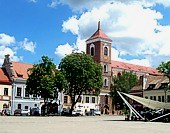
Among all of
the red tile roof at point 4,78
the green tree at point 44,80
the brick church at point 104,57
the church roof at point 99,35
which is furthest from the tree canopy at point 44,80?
Answer: the church roof at point 99,35

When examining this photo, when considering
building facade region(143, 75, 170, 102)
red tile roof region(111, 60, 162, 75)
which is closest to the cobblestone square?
building facade region(143, 75, 170, 102)

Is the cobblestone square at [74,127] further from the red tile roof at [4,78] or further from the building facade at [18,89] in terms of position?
the building facade at [18,89]

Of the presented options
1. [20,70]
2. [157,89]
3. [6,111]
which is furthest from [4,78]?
[157,89]

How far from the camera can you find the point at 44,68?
66.7 m

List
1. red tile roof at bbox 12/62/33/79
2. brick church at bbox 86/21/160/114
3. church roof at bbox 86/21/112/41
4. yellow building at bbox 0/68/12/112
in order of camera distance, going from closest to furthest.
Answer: yellow building at bbox 0/68/12/112 < red tile roof at bbox 12/62/33/79 < brick church at bbox 86/21/160/114 < church roof at bbox 86/21/112/41

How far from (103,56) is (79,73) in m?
31.9

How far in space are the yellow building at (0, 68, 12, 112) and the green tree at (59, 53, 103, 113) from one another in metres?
12.8

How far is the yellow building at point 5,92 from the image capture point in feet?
252

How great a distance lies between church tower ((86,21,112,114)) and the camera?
339 feet

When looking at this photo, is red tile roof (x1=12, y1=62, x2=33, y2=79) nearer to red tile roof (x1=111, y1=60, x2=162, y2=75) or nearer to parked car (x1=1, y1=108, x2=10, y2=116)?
parked car (x1=1, y1=108, x2=10, y2=116)

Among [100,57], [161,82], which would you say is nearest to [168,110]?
[161,82]

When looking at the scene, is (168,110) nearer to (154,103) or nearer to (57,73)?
(154,103)

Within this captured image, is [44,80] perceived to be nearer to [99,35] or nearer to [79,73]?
[79,73]

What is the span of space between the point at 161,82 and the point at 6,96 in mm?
36831
